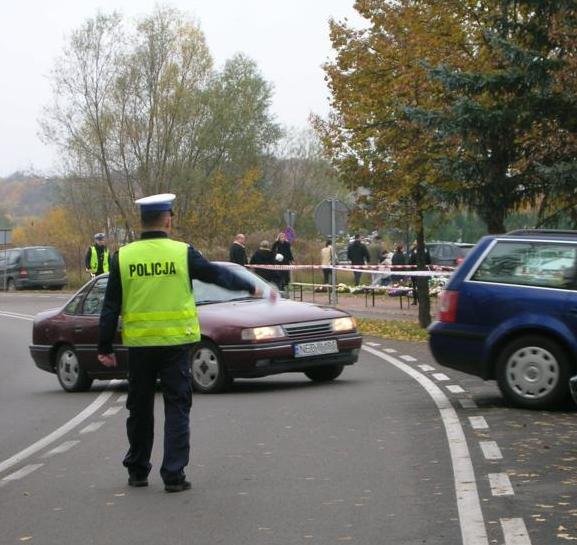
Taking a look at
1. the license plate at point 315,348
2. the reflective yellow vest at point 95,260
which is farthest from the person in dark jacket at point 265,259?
Result: the license plate at point 315,348

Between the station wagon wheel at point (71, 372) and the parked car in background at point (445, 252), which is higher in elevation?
the parked car in background at point (445, 252)

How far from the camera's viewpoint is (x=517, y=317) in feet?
42.9

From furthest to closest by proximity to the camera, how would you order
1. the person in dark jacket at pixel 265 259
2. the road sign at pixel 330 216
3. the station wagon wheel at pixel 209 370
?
the person in dark jacket at pixel 265 259
the road sign at pixel 330 216
the station wagon wheel at pixel 209 370

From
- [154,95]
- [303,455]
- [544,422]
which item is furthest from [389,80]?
[154,95]

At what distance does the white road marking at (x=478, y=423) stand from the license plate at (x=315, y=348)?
Answer: 3.48m

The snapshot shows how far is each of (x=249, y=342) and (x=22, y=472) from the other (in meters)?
5.50

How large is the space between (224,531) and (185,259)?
202 centimetres

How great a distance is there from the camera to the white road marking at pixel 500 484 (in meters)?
8.36

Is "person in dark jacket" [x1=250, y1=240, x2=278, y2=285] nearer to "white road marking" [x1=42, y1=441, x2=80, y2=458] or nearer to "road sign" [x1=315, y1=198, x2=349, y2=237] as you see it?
"road sign" [x1=315, y1=198, x2=349, y2=237]

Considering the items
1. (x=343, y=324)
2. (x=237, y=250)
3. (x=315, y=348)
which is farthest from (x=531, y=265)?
(x=237, y=250)

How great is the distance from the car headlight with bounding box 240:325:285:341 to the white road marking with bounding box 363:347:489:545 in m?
1.66

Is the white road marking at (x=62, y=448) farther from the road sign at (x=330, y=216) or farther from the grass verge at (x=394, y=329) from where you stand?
the road sign at (x=330, y=216)

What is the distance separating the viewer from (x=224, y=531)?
744 cm

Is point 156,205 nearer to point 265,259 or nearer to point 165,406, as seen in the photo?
point 165,406
